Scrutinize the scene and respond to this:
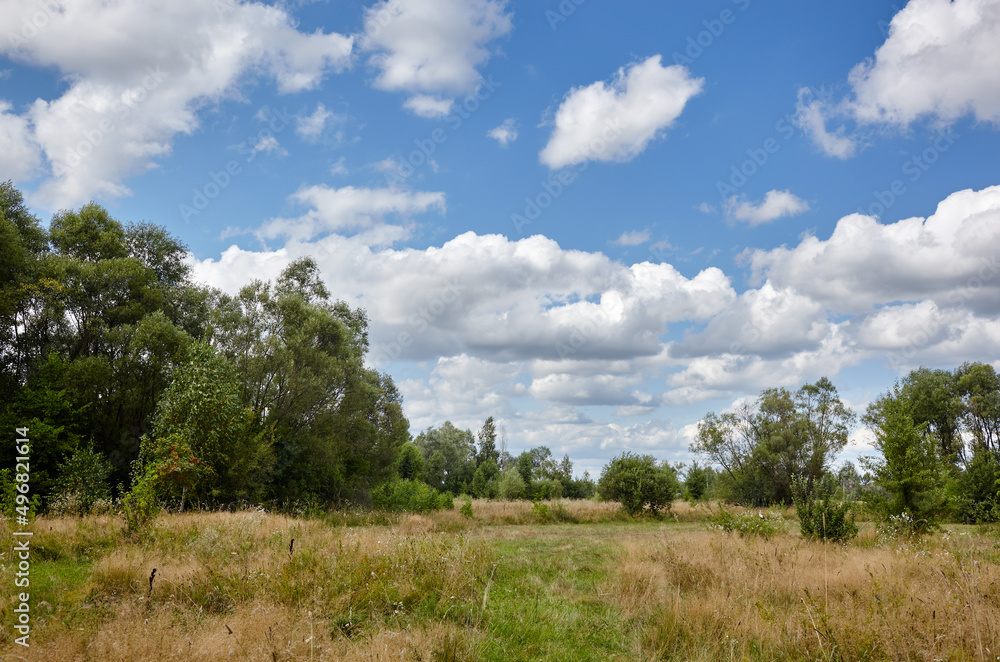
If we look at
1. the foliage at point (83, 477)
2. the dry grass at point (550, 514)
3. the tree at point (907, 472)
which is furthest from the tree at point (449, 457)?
the tree at point (907, 472)

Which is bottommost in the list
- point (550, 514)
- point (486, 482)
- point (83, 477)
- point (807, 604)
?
point (486, 482)

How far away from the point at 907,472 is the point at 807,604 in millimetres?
12948

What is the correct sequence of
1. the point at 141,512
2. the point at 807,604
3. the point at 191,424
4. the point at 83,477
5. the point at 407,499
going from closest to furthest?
the point at 807,604, the point at 141,512, the point at 191,424, the point at 83,477, the point at 407,499

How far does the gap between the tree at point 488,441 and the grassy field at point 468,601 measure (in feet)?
249

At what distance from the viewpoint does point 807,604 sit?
6375 mm

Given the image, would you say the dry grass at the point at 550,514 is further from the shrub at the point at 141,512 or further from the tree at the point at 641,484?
the shrub at the point at 141,512

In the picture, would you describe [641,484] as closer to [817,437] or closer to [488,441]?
[817,437]

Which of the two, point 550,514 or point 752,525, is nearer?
point 752,525

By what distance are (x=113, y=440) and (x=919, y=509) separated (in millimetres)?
32140

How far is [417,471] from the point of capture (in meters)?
54.1

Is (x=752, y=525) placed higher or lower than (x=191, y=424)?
lower

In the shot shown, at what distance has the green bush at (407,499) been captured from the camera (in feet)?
102

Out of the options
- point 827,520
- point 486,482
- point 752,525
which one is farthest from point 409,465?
point 827,520

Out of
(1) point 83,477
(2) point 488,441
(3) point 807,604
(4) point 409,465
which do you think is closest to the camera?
(3) point 807,604
